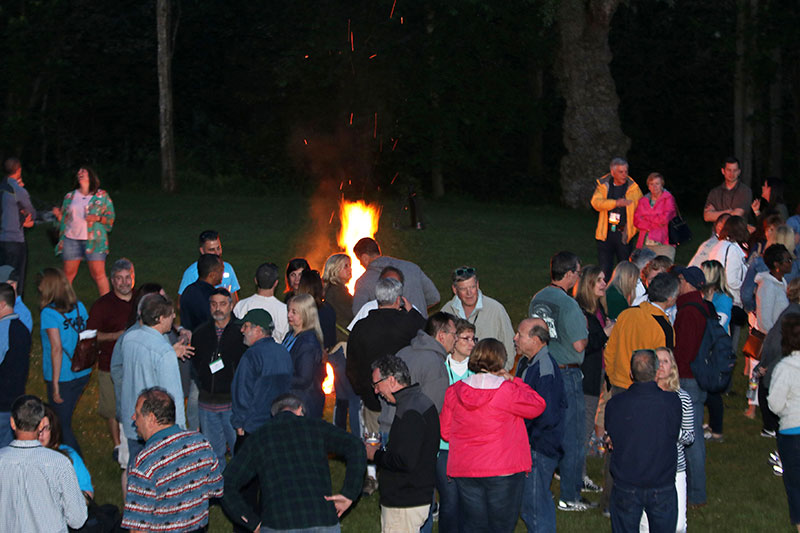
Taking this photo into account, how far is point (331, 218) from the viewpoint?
27.1 metres

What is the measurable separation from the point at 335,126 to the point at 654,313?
3167 cm

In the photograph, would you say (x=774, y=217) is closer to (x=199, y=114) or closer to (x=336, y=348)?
(x=336, y=348)

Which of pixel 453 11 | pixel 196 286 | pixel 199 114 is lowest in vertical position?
pixel 196 286

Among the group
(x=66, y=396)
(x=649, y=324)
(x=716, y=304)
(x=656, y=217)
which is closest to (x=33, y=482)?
(x=66, y=396)

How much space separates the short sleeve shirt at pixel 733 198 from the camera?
14242mm

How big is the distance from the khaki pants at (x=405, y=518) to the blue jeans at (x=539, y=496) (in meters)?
1.08

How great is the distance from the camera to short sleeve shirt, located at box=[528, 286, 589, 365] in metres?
8.43

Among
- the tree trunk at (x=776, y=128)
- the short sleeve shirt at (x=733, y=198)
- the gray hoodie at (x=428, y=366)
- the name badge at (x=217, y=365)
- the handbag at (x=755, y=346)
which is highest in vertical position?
the tree trunk at (x=776, y=128)

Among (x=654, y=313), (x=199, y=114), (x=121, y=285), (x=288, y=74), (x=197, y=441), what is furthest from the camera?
(x=199, y=114)

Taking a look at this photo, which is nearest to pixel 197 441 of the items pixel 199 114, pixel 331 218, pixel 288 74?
pixel 331 218

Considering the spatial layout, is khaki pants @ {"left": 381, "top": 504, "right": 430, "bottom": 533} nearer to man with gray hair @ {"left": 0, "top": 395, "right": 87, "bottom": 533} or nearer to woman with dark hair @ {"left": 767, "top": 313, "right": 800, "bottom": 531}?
man with gray hair @ {"left": 0, "top": 395, "right": 87, "bottom": 533}

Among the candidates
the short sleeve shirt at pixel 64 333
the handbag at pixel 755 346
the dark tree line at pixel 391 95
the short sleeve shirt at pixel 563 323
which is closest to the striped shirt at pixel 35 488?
the short sleeve shirt at pixel 64 333

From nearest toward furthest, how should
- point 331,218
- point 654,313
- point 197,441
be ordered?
point 197,441 < point 654,313 < point 331,218

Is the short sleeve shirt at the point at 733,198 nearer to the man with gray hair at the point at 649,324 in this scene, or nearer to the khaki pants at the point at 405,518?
the man with gray hair at the point at 649,324
